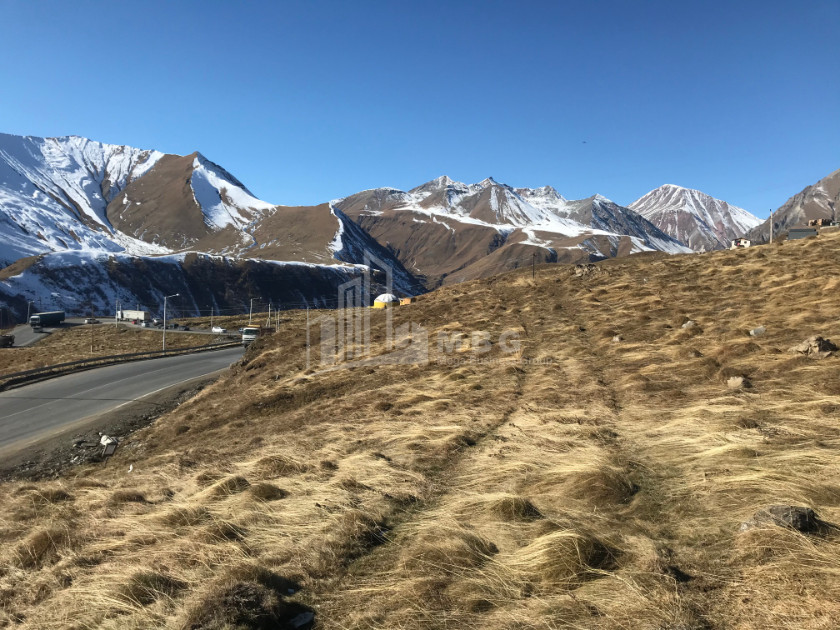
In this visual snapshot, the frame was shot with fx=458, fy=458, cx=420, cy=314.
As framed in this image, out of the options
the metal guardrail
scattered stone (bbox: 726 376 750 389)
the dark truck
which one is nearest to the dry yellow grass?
the dark truck

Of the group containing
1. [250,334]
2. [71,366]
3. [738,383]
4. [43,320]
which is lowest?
[71,366]

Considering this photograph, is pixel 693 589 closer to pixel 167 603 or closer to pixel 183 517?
pixel 167 603

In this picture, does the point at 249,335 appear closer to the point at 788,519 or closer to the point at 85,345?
the point at 85,345

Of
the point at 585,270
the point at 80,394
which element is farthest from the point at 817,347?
the point at 80,394

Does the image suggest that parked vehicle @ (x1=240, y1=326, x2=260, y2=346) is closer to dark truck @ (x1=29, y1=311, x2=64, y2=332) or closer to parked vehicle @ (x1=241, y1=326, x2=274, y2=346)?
parked vehicle @ (x1=241, y1=326, x2=274, y2=346)

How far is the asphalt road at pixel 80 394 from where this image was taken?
21922 millimetres

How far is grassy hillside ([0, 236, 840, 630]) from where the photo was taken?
382 cm

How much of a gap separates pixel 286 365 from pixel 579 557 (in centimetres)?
2433

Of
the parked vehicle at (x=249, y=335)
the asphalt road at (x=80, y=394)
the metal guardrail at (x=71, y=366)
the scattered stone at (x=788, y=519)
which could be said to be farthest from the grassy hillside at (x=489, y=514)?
the parked vehicle at (x=249, y=335)

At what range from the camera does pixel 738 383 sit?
35.0 feet

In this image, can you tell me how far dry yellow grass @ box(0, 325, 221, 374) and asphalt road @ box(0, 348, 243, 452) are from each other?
14994 mm

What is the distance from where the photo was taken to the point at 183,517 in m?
6.54

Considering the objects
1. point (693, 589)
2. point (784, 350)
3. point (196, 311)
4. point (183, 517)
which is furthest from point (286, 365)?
point (196, 311)

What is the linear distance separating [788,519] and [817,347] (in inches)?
396
